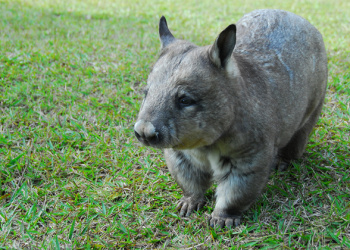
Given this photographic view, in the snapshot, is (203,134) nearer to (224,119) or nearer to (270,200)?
(224,119)

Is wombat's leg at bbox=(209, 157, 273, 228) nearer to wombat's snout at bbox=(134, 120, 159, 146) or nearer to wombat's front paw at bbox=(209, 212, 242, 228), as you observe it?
wombat's front paw at bbox=(209, 212, 242, 228)

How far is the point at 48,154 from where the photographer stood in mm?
3160

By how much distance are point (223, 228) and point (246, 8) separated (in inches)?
273

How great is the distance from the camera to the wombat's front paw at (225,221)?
2.48 meters

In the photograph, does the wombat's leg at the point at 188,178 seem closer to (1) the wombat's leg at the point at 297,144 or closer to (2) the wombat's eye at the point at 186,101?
(2) the wombat's eye at the point at 186,101

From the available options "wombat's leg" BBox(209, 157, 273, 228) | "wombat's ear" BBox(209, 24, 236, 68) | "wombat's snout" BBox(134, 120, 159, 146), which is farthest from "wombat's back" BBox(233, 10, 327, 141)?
"wombat's snout" BBox(134, 120, 159, 146)

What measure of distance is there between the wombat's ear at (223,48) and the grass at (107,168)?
3.60ft

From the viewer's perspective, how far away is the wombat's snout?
2047 mm

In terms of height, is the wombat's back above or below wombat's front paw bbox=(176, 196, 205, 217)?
above

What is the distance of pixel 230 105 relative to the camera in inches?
87.4

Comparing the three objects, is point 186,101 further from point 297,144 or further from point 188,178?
point 297,144

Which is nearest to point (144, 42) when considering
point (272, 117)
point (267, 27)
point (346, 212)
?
point (267, 27)

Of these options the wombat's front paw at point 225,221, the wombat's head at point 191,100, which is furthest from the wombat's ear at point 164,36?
the wombat's front paw at point 225,221

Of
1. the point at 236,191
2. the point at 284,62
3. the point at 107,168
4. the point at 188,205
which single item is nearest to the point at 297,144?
the point at 284,62
